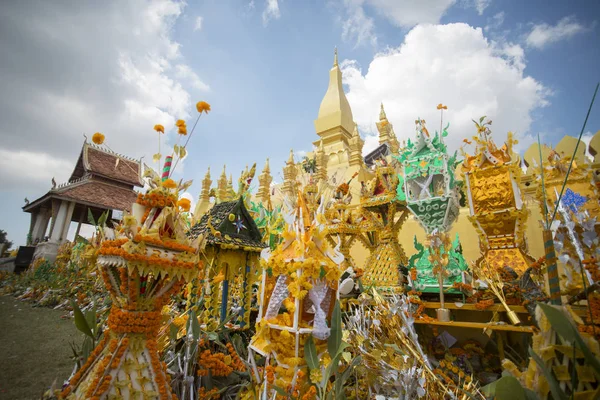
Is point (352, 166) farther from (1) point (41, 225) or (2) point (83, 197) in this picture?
(1) point (41, 225)

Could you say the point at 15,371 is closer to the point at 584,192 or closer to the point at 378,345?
the point at 378,345

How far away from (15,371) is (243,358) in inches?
141

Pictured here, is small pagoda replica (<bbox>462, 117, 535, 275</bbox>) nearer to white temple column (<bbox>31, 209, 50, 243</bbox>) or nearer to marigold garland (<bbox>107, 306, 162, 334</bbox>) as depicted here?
marigold garland (<bbox>107, 306, 162, 334</bbox>)

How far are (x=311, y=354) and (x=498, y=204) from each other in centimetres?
511

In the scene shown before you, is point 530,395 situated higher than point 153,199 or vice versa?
point 153,199

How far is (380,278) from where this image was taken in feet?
22.3

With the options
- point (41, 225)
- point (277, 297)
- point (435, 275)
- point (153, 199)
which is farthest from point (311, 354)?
point (41, 225)

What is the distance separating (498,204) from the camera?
6008 mm

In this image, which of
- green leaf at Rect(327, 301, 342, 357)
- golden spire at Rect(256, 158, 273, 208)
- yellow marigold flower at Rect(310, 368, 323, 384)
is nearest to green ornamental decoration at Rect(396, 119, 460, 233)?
green leaf at Rect(327, 301, 342, 357)

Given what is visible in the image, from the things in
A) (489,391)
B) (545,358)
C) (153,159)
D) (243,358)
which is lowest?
(243,358)

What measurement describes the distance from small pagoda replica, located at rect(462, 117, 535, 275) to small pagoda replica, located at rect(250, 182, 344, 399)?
3.92 metres

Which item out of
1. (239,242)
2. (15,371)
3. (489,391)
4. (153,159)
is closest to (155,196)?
(153,159)

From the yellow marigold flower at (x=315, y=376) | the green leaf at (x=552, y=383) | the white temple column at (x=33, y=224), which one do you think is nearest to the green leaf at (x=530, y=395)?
the green leaf at (x=552, y=383)

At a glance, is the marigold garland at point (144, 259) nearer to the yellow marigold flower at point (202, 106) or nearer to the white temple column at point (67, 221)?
the yellow marigold flower at point (202, 106)
